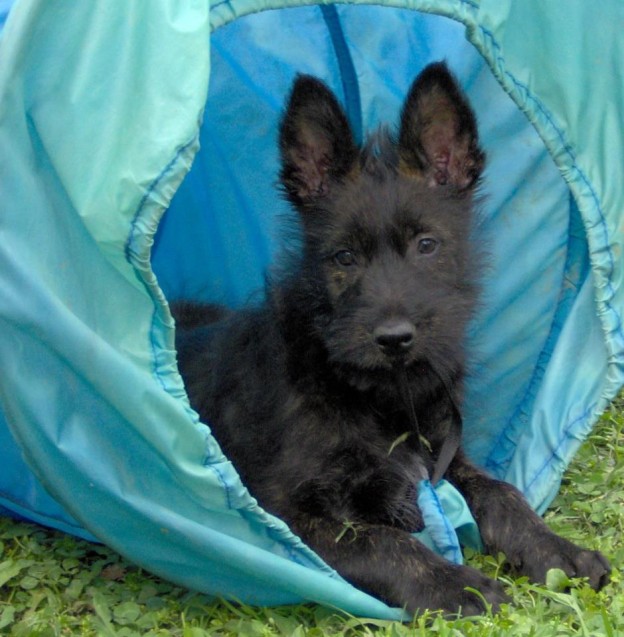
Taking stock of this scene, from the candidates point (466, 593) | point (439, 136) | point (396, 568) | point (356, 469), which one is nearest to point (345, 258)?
point (439, 136)

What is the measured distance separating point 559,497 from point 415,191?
1.61 metres

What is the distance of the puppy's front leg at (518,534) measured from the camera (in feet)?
13.8

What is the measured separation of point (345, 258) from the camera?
456 centimetres

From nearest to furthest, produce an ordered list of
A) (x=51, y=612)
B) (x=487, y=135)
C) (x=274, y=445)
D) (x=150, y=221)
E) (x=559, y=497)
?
(x=150, y=221)
(x=51, y=612)
(x=274, y=445)
(x=559, y=497)
(x=487, y=135)

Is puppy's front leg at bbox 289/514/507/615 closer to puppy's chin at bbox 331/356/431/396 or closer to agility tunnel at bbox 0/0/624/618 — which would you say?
agility tunnel at bbox 0/0/624/618

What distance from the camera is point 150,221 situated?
Answer: 336cm

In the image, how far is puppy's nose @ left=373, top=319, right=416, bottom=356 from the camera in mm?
4184

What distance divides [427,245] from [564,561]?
142 centimetres

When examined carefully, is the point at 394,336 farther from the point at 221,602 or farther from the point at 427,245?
the point at 221,602

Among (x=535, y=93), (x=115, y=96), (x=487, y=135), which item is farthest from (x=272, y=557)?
(x=487, y=135)

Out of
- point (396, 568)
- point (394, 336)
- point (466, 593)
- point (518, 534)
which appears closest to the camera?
point (466, 593)

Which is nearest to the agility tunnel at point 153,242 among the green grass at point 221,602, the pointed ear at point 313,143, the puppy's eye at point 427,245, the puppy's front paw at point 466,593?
the green grass at point 221,602

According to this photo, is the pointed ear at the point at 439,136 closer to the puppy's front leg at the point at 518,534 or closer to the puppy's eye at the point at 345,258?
the puppy's eye at the point at 345,258

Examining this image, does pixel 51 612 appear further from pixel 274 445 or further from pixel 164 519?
pixel 274 445
